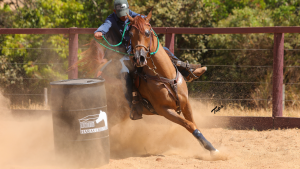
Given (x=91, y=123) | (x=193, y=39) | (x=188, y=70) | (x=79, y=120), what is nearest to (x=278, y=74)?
(x=188, y=70)

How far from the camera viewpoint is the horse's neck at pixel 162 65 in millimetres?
4695

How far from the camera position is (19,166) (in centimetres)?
437

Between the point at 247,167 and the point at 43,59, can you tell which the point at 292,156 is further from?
the point at 43,59

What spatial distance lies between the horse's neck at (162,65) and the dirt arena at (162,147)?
118 cm

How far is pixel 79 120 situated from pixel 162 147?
1.85 meters

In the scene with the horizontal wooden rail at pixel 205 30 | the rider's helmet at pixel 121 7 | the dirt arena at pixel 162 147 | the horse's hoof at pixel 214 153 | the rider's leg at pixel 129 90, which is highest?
the rider's helmet at pixel 121 7

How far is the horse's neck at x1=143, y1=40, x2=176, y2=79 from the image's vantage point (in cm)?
470

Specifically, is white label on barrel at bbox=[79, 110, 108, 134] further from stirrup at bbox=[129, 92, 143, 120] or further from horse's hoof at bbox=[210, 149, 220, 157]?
horse's hoof at bbox=[210, 149, 220, 157]

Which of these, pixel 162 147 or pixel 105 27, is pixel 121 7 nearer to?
pixel 105 27

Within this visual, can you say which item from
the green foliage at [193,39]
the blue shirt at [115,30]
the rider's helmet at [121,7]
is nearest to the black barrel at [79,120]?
the blue shirt at [115,30]

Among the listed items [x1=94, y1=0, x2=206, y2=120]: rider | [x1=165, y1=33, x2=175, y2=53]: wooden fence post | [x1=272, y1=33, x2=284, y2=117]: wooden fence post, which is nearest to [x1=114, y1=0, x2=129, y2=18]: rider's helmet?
[x1=94, y1=0, x2=206, y2=120]: rider

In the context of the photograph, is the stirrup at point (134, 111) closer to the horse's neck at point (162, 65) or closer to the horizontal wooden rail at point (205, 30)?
the horse's neck at point (162, 65)

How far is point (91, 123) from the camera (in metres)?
4.32

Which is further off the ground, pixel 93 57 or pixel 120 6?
pixel 120 6
